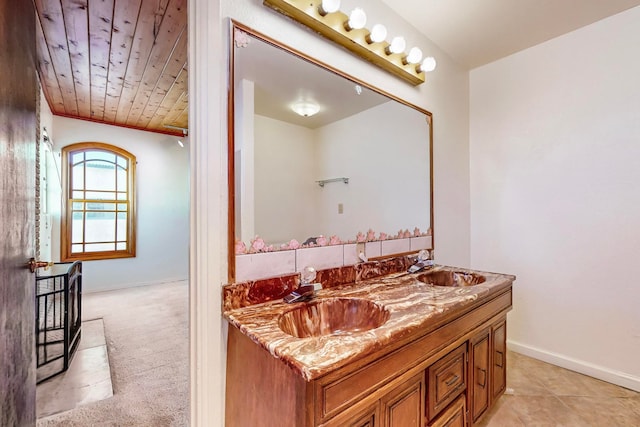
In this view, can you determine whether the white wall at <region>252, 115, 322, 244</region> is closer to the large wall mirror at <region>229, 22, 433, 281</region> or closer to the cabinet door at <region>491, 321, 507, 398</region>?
the large wall mirror at <region>229, 22, 433, 281</region>

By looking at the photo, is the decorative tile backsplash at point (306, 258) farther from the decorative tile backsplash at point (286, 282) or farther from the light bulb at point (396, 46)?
the light bulb at point (396, 46)

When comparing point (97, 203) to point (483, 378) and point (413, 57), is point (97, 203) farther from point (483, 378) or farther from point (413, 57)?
point (483, 378)

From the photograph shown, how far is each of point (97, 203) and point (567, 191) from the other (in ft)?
18.3

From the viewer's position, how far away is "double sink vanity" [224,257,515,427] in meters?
0.72

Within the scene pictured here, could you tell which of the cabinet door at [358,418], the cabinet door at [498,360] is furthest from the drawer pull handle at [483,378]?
the cabinet door at [358,418]

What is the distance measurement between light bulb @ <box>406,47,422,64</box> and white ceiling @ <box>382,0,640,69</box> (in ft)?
0.79

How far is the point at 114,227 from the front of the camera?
4.26 m

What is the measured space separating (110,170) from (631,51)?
5804 mm

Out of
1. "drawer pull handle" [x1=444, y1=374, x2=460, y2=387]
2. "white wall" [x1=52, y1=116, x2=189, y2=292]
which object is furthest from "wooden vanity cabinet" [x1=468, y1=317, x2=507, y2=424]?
"white wall" [x1=52, y1=116, x2=189, y2=292]

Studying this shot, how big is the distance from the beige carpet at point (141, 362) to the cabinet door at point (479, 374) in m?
1.42

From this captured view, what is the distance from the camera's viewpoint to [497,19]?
1.86 m

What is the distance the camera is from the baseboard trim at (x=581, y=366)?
71.7 inches

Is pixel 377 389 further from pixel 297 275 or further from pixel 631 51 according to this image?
pixel 631 51

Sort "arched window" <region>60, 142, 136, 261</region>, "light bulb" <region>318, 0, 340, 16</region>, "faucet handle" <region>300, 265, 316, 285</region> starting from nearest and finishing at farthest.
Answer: "faucet handle" <region>300, 265, 316, 285</region>
"light bulb" <region>318, 0, 340, 16</region>
"arched window" <region>60, 142, 136, 261</region>
